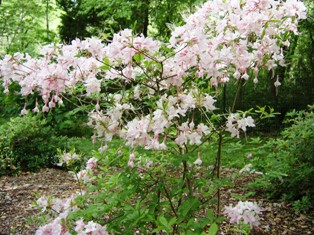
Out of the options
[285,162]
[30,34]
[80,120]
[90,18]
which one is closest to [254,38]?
[285,162]

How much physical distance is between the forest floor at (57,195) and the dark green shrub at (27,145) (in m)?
0.19

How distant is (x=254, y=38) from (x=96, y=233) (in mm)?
1172

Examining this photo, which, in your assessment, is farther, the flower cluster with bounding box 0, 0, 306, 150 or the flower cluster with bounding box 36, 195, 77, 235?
the flower cluster with bounding box 36, 195, 77, 235

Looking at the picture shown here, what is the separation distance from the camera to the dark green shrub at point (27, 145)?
17.3 ft

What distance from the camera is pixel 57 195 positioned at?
434cm

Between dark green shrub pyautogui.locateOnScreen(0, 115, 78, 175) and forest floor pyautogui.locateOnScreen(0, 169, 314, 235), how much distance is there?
0.19 m

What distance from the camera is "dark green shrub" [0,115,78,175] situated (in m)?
5.28

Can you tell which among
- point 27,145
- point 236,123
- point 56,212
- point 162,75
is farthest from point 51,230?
point 27,145

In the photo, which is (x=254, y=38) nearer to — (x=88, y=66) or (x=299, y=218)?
(x=88, y=66)

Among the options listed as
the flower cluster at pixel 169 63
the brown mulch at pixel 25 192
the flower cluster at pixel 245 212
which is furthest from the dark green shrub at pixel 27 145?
the flower cluster at pixel 245 212

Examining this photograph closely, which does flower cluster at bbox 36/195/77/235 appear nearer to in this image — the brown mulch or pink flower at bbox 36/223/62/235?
pink flower at bbox 36/223/62/235

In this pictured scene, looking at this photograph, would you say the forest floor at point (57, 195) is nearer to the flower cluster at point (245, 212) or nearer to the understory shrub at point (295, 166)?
the understory shrub at point (295, 166)

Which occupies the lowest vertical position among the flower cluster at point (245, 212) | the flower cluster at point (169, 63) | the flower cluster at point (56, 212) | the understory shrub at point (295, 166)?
the understory shrub at point (295, 166)

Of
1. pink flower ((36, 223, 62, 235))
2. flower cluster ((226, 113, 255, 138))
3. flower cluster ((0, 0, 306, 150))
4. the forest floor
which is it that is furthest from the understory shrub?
pink flower ((36, 223, 62, 235))
